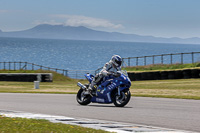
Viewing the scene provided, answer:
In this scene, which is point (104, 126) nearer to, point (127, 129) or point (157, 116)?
point (127, 129)

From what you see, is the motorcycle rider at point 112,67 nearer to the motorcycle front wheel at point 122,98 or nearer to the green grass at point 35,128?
the motorcycle front wheel at point 122,98

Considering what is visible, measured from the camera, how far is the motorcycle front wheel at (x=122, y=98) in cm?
1312

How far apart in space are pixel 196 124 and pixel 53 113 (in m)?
4.67

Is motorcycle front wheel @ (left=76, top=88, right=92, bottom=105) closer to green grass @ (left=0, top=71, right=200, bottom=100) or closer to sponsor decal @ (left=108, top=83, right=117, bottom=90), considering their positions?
sponsor decal @ (left=108, top=83, right=117, bottom=90)

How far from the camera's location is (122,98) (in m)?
13.3

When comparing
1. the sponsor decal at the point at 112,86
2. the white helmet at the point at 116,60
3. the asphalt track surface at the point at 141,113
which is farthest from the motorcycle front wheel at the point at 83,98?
the white helmet at the point at 116,60

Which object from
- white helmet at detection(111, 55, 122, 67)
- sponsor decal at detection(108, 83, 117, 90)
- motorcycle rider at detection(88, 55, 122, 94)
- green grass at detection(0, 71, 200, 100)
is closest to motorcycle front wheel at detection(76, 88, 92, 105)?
motorcycle rider at detection(88, 55, 122, 94)

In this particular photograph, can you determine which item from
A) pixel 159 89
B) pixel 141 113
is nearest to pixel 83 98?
pixel 141 113

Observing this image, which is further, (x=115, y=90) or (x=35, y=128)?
(x=115, y=90)

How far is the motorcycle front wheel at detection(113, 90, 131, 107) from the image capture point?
1312 cm

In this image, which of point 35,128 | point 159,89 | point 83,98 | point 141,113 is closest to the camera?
point 35,128

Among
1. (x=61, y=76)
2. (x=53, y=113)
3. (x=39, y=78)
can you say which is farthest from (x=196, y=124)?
(x=61, y=76)

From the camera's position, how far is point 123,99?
13297 millimetres

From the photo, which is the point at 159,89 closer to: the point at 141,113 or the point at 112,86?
the point at 112,86
